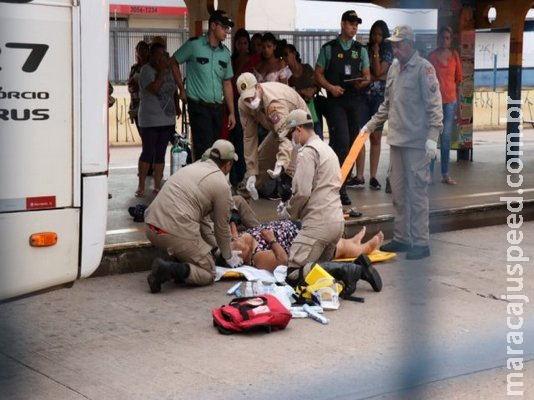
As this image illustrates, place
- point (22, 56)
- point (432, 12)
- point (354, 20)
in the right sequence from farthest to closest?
1. point (354, 20)
2. point (22, 56)
3. point (432, 12)

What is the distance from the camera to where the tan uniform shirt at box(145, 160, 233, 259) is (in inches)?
265

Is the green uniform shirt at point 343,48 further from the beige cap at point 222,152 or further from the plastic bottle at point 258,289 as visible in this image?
the plastic bottle at point 258,289

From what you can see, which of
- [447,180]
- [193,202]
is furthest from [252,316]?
[447,180]

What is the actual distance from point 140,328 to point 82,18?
2.04m

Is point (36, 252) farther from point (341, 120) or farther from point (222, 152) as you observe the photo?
point (341, 120)

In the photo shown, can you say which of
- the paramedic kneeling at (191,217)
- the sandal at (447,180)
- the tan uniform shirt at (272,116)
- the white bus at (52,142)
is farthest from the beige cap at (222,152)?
the sandal at (447,180)

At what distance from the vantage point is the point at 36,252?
4637 mm

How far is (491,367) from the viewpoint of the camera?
5.24 m

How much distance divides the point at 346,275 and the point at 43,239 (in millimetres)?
2501

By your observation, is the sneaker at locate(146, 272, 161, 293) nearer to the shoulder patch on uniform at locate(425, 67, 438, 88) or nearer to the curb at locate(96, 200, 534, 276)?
the curb at locate(96, 200, 534, 276)

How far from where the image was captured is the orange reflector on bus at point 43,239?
4.61 metres

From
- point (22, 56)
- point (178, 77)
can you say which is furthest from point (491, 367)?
point (178, 77)


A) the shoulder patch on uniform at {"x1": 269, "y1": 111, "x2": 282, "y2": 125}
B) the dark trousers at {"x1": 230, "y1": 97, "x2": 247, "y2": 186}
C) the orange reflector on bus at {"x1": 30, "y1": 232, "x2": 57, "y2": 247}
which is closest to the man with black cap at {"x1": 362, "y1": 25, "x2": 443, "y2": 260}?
the shoulder patch on uniform at {"x1": 269, "y1": 111, "x2": 282, "y2": 125}

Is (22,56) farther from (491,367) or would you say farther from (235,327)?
(491,367)
